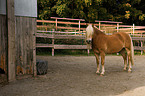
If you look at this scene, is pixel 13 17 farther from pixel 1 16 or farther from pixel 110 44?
pixel 110 44

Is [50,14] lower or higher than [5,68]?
higher

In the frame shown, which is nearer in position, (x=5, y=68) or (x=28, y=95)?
(x=28, y=95)

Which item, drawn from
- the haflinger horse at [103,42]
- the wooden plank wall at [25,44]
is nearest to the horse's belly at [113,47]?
the haflinger horse at [103,42]

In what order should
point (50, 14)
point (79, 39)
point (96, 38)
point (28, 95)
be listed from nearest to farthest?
point (28, 95) < point (96, 38) < point (79, 39) < point (50, 14)

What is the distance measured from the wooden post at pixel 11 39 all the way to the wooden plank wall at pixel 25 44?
1.18 ft

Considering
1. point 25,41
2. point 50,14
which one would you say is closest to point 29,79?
point 25,41

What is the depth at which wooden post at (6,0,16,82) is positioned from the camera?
195 inches

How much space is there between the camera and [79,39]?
1427cm

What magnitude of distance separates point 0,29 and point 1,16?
15.9 inches

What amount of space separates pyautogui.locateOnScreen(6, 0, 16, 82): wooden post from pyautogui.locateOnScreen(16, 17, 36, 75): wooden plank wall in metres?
0.36

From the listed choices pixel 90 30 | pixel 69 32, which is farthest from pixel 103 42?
pixel 69 32

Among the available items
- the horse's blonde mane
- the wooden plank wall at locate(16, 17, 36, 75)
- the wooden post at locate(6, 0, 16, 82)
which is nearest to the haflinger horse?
the horse's blonde mane

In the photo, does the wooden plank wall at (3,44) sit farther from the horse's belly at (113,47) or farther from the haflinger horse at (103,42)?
the horse's belly at (113,47)

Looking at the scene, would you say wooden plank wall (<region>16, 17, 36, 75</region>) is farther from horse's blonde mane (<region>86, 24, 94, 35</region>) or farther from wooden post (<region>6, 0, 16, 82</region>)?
horse's blonde mane (<region>86, 24, 94, 35</region>)
